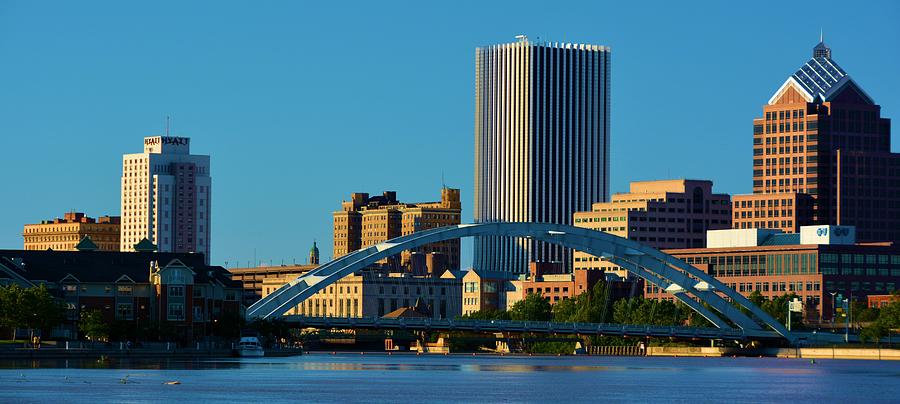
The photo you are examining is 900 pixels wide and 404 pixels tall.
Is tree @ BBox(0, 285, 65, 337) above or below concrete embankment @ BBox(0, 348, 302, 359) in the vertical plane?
above

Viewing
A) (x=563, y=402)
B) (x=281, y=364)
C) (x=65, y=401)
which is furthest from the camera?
(x=281, y=364)

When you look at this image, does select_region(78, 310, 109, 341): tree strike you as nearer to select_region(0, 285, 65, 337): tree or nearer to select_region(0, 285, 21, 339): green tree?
select_region(0, 285, 65, 337): tree

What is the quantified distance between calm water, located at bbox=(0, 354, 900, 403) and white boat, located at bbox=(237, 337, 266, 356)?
6.26 metres

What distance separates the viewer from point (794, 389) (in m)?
136

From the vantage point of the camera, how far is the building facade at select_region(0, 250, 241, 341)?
190 meters

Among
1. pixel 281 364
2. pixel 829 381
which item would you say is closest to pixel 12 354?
pixel 281 364

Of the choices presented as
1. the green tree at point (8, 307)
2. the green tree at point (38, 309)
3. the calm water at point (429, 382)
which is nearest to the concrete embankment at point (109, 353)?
the green tree at point (38, 309)

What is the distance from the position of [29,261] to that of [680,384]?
73.7 m

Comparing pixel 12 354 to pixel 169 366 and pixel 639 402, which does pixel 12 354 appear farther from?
pixel 639 402

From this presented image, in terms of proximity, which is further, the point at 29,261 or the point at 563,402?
the point at 29,261

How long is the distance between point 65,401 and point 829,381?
60270mm

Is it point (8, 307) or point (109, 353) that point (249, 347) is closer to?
point (109, 353)

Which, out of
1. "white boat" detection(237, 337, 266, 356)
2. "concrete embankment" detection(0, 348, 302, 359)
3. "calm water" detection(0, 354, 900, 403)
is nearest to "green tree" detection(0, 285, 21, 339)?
"concrete embankment" detection(0, 348, 302, 359)

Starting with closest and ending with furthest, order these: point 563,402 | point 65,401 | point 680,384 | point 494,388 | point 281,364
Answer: point 65,401
point 563,402
point 494,388
point 680,384
point 281,364
